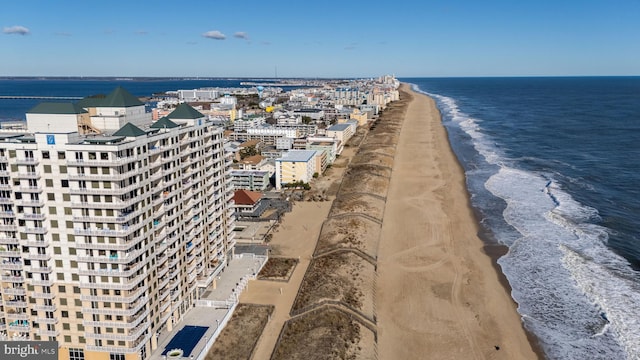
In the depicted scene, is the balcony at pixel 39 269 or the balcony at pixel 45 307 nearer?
A: the balcony at pixel 39 269

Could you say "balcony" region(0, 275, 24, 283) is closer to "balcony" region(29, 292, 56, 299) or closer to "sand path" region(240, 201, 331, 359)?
"balcony" region(29, 292, 56, 299)

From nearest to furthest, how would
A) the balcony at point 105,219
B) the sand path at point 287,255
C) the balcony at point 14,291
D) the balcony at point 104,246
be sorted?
the balcony at point 105,219 < the balcony at point 104,246 < the balcony at point 14,291 < the sand path at point 287,255

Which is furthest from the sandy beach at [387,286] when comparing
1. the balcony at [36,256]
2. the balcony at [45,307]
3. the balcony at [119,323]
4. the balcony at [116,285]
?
the balcony at [36,256]

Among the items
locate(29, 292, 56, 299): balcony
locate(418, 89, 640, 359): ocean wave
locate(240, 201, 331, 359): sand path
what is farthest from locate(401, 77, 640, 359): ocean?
locate(29, 292, 56, 299): balcony

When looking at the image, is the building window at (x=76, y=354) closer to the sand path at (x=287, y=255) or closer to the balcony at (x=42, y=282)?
the balcony at (x=42, y=282)

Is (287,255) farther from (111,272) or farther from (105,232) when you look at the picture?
(105,232)

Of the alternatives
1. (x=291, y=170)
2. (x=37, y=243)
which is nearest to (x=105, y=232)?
(x=37, y=243)

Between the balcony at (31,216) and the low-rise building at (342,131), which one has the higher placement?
the balcony at (31,216)
